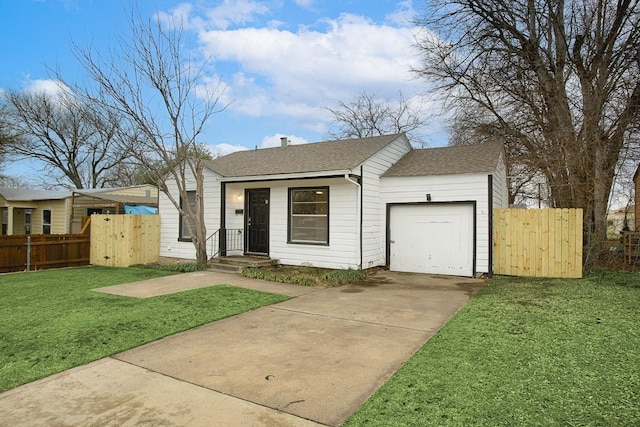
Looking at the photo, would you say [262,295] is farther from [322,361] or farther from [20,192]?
[20,192]

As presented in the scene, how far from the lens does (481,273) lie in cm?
A: 975

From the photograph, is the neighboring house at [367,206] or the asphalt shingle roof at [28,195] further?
the asphalt shingle roof at [28,195]

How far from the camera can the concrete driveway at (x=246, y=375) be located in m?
2.88

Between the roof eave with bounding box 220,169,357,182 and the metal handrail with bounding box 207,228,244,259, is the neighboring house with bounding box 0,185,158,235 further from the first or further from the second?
the roof eave with bounding box 220,169,357,182

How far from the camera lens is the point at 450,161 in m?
10.7

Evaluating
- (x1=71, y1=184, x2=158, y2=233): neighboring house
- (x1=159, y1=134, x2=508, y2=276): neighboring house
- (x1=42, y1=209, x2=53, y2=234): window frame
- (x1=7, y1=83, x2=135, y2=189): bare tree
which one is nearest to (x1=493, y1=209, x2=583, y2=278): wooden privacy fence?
(x1=159, y1=134, x2=508, y2=276): neighboring house

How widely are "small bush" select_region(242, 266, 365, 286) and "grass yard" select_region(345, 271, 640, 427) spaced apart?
350 cm

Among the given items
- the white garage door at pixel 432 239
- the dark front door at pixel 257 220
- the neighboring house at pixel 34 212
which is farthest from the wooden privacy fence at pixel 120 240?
the neighboring house at pixel 34 212

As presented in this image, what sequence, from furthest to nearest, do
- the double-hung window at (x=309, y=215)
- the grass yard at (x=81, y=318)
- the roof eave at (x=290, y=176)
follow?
the double-hung window at (x=309, y=215) < the roof eave at (x=290, y=176) < the grass yard at (x=81, y=318)

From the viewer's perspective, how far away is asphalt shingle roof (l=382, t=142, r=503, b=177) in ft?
32.3

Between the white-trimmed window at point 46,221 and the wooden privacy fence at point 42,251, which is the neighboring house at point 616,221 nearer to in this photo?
the wooden privacy fence at point 42,251

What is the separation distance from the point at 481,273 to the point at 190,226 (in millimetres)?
8468

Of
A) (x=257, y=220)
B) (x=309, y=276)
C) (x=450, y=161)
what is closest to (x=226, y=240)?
(x=257, y=220)

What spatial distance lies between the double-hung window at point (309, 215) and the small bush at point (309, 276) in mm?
1003
